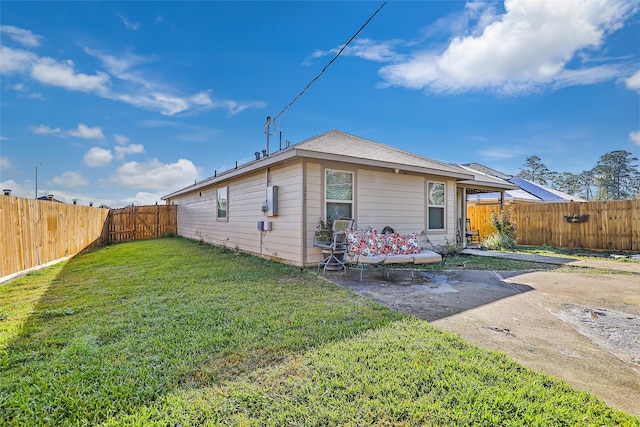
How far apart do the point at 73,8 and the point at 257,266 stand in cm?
737

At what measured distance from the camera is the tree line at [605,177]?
2927 cm

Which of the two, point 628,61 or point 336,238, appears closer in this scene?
point 336,238

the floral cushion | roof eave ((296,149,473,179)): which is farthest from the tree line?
the floral cushion

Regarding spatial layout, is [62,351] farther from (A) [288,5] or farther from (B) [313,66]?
(A) [288,5]

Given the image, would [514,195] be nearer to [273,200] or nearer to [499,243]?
[499,243]

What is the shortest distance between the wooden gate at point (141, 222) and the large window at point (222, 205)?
745cm

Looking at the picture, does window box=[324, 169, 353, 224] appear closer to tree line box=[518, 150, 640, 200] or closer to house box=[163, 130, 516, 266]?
house box=[163, 130, 516, 266]

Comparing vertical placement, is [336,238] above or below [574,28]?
below

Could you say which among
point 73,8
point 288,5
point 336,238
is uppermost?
point 288,5

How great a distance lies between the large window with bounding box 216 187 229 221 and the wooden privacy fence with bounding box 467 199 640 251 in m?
11.3

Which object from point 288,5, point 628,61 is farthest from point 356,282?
point 628,61

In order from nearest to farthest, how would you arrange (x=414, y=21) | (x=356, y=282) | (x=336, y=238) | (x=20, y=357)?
(x=20, y=357)
(x=356, y=282)
(x=336, y=238)
(x=414, y=21)

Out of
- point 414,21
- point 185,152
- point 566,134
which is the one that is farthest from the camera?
point 566,134

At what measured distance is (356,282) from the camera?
5305mm
